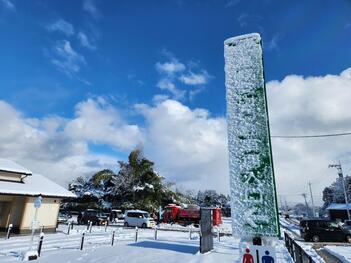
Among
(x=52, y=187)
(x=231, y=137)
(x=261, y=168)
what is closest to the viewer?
(x=261, y=168)

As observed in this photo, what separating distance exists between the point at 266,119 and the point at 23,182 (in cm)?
2262

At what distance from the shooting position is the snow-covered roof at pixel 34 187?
1770cm

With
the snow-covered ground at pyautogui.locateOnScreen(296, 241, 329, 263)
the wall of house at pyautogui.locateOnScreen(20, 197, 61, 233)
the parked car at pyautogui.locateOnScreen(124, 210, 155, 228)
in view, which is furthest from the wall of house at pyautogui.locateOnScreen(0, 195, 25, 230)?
the snow-covered ground at pyautogui.locateOnScreen(296, 241, 329, 263)

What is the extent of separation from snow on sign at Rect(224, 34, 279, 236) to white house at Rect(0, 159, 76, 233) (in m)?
18.5

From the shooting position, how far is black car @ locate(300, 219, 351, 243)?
1948cm

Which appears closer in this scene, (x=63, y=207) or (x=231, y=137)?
(x=231, y=137)

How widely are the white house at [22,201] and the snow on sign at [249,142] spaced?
60.6 feet

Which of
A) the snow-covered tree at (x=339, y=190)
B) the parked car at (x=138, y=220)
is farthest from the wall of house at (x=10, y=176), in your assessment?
the snow-covered tree at (x=339, y=190)

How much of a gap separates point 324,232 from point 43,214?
858 inches

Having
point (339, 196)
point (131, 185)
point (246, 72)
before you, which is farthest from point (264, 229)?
point (339, 196)

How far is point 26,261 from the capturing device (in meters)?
9.47

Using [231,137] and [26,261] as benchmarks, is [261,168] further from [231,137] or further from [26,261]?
[26,261]

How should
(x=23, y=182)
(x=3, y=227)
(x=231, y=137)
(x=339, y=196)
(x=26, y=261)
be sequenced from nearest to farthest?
(x=231, y=137) → (x=26, y=261) → (x=3, y=227) → (x=23, y=182) → (x=339, y=196)

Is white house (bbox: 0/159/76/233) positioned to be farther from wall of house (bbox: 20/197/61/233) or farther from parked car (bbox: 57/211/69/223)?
parked car (bbox: 57/211/69/223)
